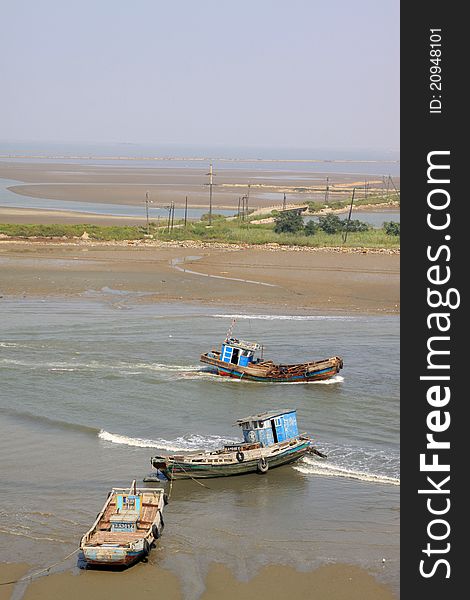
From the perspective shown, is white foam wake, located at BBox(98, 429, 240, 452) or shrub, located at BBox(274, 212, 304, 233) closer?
white foam wake, located at BBox(98, 429, 240, 452)

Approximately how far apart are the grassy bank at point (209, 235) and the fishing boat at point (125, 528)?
53.2m

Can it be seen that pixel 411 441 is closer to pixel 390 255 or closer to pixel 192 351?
pixel 192 351

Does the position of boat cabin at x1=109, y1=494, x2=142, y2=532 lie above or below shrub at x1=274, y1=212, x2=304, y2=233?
below

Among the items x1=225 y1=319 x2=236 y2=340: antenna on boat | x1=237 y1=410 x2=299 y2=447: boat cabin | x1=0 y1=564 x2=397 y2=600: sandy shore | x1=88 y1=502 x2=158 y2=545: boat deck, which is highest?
x1=225 y1=319 x2=236 y2=340: antenna on boat

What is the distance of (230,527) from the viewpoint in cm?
2292

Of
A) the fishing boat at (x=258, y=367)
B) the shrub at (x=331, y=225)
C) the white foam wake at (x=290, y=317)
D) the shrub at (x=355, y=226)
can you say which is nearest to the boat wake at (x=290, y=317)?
the white foam wake at (x=290, y=317)

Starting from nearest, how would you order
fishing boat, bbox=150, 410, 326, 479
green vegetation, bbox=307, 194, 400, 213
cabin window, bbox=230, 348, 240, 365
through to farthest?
fishing boat, bbox=150, 410, 326, 479, cabin window, bbox=230, 348, 240, 365, green vegetation, bbox=307, 194, 400, 213

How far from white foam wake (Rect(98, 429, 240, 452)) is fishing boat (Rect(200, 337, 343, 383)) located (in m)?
7.07

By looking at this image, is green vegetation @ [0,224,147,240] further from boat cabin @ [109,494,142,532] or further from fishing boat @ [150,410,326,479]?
boat cabin @ [109,494,142,532]

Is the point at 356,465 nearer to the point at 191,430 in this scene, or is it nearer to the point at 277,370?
the point at 191,430

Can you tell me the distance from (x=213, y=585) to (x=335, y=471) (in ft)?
25.6

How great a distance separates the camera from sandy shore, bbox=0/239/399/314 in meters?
53.3

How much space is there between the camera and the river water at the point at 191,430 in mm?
22031

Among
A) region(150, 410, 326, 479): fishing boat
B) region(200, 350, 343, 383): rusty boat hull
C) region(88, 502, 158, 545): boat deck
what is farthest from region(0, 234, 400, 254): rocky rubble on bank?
region(88, 502, 158, 545): boat deck
